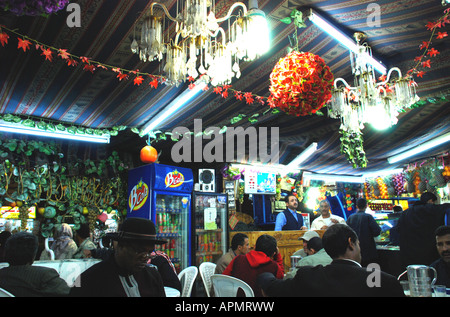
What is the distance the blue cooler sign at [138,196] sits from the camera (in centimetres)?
645

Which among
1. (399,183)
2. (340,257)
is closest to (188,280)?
(340,257)

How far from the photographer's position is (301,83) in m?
2.85

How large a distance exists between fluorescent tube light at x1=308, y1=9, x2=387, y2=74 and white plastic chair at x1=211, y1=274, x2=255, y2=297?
277 cm

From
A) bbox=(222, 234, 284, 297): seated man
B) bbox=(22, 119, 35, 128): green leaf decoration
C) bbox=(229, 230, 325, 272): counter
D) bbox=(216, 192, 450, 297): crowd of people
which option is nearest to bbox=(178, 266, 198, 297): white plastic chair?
bbox=(216, 192, 450, 297): crowd of people

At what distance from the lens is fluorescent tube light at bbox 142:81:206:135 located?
187 inches

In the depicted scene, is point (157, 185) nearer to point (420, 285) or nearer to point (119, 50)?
point (119, 50)

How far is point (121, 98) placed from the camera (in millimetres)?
4961

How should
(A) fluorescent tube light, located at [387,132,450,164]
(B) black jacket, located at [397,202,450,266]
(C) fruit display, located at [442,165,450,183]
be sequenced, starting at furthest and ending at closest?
(C) fruit display, located at [442,165,450,183] → (A) fluorescent tube light, located at [387,132,450,164] → (B) black jacket, located at [397,202,450,266]

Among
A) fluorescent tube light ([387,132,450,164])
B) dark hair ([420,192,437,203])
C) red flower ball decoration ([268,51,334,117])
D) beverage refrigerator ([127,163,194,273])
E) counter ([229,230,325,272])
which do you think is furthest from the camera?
fluorescent tube light ([387,132,450,164])

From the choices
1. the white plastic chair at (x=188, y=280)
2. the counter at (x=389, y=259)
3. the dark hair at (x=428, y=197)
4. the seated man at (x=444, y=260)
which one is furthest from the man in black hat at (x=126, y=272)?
the counter at (x=389, y=259)

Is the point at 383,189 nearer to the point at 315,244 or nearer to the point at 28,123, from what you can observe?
the point at 315,244

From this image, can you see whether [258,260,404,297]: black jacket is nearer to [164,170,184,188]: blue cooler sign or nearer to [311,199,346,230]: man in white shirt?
[164,170,184,188]: blue cooler sign

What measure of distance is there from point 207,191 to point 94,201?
2.47 m

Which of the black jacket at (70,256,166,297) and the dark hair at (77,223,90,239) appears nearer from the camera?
the black jacket at (70,256,166,297)
